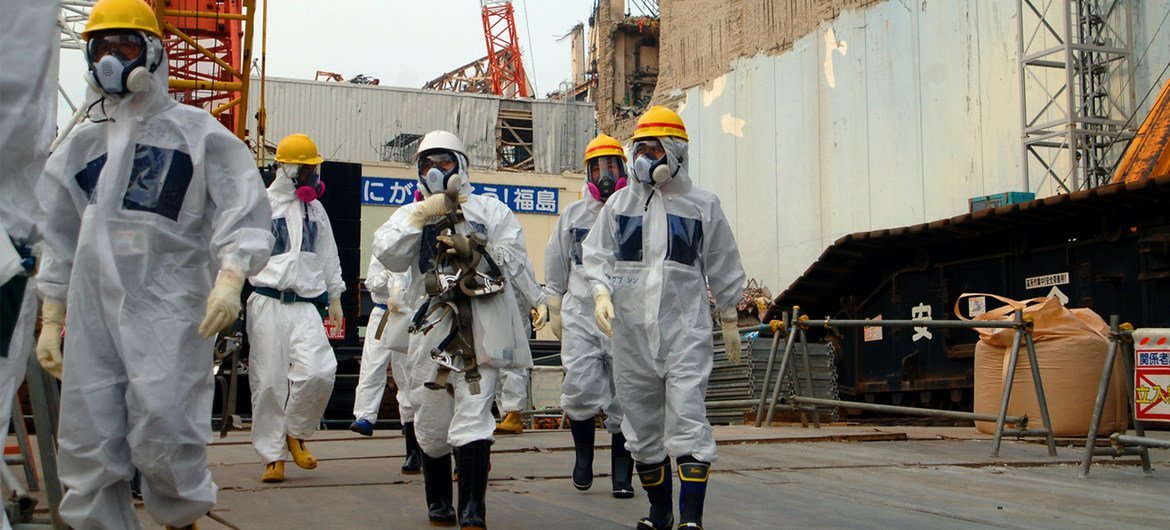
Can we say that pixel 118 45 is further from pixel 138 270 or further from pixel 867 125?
pixel 867 125

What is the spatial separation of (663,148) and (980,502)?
2700 mm

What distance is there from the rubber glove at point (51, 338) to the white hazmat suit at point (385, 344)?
2.01 meters

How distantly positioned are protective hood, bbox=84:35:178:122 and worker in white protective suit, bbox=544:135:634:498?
3.18 meters

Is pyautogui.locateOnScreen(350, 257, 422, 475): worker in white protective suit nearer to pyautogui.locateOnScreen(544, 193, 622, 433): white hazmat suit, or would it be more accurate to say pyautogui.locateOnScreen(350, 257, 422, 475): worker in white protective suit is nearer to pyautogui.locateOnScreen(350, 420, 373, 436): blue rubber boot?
pyautogui.locateOnScreen(350, 420, 373, 436): blue rubber boot

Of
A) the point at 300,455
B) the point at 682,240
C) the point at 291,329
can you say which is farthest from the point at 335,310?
the point at 682,240

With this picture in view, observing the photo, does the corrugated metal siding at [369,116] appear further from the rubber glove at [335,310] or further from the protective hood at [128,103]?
the protective hood at [128,103]

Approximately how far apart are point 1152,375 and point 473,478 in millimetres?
4860

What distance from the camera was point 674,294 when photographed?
18.8 ft

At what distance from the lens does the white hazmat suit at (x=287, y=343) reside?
7703 mm

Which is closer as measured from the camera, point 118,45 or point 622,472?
point 118,45

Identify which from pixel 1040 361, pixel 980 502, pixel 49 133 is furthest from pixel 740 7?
pixel 49 133

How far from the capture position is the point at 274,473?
7496mm

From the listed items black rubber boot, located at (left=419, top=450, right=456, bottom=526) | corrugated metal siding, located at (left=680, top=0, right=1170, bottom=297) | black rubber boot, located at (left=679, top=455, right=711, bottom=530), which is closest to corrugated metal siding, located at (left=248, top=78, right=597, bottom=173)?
corrugated metal siding, located at (left=680, top=0, right=1170, bottom=297)

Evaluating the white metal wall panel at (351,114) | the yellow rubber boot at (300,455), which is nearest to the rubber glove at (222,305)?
the yellow rubber boot at (300,455)
